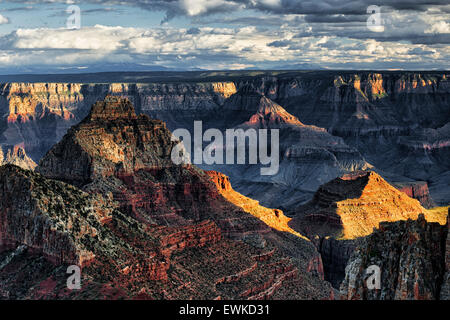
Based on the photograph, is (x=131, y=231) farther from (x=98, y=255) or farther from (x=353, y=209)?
(x=353, y=209)

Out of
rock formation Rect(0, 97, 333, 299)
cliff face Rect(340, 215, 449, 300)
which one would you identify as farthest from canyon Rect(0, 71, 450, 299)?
rock formation Rect(0, 97, 333, 299)

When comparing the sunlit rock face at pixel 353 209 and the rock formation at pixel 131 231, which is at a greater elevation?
the rock formation at pixel 131 231

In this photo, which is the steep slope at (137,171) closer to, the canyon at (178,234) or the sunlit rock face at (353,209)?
the canyon at (178,234)

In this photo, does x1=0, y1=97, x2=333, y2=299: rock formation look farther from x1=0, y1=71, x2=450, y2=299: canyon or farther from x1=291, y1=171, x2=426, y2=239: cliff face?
x1=291, y1=171, x2=426, y2=239: cliff face

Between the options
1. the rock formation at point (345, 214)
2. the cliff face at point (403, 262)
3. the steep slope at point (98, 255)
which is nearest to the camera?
the cliff face at point (403, 262)

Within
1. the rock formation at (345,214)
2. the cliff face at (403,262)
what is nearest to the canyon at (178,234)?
the cliff face at (403,262)

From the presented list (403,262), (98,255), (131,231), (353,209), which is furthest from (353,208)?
(403,262)

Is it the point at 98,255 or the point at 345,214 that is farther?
the point at 345,214

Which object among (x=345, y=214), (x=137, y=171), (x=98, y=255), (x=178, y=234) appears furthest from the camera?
(x=345, y=214)

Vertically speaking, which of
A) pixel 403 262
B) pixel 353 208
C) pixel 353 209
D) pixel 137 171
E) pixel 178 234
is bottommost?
pixel 353 209
